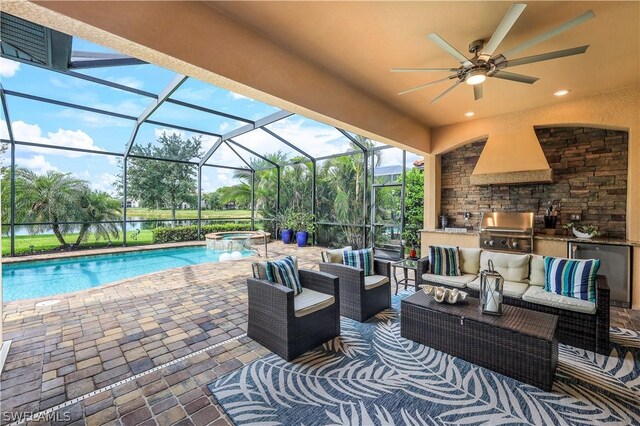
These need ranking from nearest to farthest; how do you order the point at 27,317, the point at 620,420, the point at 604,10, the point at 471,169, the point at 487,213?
the point at 620,420 < the point at 604,10 < the point at 27,317 < the point at 487,213 < the point at 471,169

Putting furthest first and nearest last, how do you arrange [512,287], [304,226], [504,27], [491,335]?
[304,226] < [512,287] < [491,335] < [504,27]

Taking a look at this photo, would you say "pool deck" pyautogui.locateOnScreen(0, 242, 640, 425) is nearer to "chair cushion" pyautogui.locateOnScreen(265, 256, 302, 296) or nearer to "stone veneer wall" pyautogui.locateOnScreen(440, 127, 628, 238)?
"chair cushion" pyautogui.locateOnScreen(265, 256, 302, 296)

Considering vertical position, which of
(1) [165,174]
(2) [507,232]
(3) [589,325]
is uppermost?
(1) [165,174]

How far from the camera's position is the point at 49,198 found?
7727 millimetres

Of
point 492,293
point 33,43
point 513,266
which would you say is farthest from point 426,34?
point 33,43

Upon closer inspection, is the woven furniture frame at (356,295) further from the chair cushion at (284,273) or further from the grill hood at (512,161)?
the grill hood at (512,161)

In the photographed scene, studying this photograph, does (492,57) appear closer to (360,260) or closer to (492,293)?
(492,293)

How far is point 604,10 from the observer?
260 centimetres

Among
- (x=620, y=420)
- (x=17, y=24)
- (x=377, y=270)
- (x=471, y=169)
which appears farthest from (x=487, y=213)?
(x=17, y=24)

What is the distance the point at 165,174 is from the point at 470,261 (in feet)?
34.4

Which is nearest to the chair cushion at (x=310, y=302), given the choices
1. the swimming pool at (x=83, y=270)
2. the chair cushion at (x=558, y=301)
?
the chair cushion at (x=558, y=301)

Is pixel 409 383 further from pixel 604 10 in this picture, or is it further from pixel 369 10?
pixel 604 10

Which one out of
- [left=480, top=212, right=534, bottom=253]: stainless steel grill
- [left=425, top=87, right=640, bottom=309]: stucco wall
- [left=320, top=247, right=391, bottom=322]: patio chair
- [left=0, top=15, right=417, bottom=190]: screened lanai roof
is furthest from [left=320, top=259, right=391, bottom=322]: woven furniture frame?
[left=0, top=15, right=417, bottom=190]: screened lanai roof

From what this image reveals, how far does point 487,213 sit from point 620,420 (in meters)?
4.35
